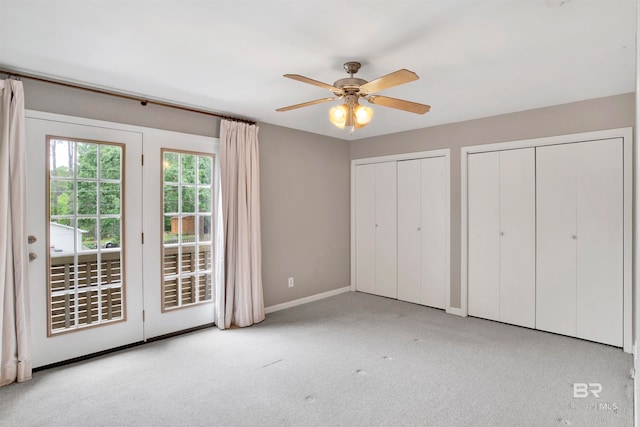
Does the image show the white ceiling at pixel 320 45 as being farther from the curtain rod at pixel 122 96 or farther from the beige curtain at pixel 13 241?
the beige curtain at pixel 13 241

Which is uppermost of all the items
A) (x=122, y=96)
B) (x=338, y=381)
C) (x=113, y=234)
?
(x=122, y=96)

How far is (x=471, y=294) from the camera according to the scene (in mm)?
4293

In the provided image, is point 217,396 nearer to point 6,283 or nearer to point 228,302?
point 228,302

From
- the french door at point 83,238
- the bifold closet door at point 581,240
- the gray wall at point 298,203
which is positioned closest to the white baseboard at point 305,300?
the gray wall at point 298,203

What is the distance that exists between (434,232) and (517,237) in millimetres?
985

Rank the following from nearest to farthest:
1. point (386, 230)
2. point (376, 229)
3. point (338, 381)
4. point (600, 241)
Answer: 1. point (338, 381)
2. point (600, 241)
3. point (386, 230)
4. point (376, 229)

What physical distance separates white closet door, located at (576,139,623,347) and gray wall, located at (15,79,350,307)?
117 inches

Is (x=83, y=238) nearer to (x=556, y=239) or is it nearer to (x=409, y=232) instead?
(x=409, y=232)

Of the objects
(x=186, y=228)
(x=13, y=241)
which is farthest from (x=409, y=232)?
(x=13, y=241)

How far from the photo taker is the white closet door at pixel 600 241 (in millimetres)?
3316

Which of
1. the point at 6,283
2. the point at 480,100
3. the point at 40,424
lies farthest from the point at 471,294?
the point at 6,283

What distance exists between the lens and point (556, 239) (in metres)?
3.66

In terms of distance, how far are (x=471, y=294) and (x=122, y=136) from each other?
4.18m

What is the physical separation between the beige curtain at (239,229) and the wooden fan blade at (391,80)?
1890mm
